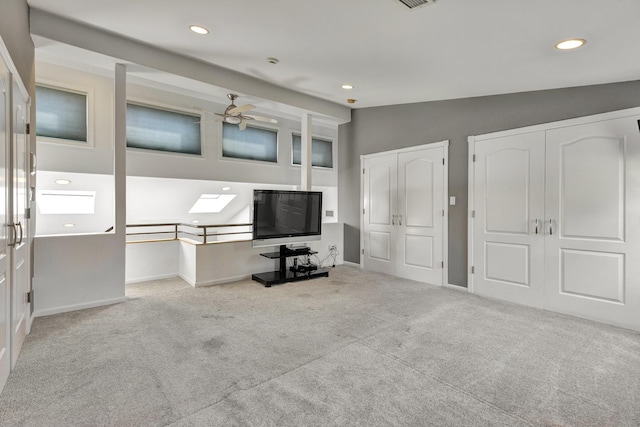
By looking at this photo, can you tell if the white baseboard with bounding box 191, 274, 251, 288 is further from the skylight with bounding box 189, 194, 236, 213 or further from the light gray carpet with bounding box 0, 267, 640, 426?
the skylight with bounding box 189, 194, 236, 213

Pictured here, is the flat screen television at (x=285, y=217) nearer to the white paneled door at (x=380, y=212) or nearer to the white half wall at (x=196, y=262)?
the white half wall at (x=196, y=262)

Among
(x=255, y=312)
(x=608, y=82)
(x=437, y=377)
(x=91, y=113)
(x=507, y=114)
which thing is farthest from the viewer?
(x=91, y=113)

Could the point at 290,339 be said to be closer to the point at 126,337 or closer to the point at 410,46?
the point at 126,337

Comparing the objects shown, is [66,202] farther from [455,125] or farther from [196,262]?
[455,125]

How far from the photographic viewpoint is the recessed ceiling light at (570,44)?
2.65 meters

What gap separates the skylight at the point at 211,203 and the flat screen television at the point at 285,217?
253 cm

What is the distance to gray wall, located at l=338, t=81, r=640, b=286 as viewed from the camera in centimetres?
352

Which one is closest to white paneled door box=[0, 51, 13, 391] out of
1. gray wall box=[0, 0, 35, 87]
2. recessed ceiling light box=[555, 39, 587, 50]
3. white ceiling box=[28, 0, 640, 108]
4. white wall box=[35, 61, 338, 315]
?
gray wall box=[0, 0, 35, 87]

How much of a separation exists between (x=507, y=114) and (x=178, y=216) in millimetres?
6053

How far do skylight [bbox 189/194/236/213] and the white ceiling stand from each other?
11.0 feet

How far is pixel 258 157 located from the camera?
629cm

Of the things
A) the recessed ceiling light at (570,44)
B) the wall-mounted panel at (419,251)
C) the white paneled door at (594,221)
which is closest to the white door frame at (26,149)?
the recessed ceiling light at (570,44)

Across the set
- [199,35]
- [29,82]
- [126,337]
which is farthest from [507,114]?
[29,82]

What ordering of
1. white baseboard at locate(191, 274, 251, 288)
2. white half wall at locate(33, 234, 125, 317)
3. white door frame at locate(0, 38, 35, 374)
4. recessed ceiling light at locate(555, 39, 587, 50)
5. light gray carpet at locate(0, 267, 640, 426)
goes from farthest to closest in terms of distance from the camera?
white baseboard at locate(191, 274, 251, 288)
white half wall at locate(33, 234, 125, 317)
recessed ceiling light at locate(555, 39, 587, 50)
white door frame at locate(0, 38, 35, 374)
light gray carpet at locate(0, 267, 640, 426)
